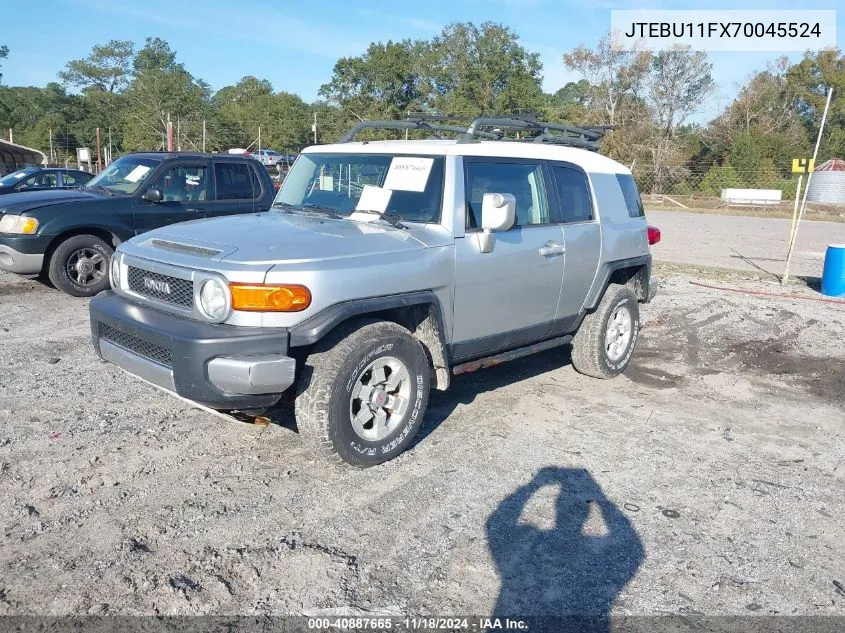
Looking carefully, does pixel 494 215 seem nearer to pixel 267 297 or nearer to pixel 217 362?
pixel 267 297

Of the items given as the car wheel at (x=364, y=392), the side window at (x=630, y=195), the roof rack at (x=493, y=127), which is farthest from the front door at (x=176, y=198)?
the car wheel at (x=364, y=392)

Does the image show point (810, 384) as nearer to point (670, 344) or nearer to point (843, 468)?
point (670, 344)

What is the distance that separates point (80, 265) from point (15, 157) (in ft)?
91.5

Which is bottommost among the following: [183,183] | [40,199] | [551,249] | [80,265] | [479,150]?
[80,265]

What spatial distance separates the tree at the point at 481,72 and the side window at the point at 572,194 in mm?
49248

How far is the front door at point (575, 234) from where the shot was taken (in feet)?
17.6

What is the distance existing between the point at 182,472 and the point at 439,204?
2260 millimetres

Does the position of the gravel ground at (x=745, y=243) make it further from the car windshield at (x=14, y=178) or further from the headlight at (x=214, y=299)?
the car windshield at (x=14, y=178)

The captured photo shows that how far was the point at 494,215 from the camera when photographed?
4.40 metres

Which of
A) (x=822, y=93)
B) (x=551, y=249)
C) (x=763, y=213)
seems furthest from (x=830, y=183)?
(x=551, y=249)

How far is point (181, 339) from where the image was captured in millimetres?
3557

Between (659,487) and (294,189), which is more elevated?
(294,189)

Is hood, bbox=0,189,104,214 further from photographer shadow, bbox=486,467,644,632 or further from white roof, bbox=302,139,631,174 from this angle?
photographer shadow, bbox=486,467,644,632

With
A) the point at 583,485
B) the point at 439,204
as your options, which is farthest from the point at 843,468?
the point at 439,204
